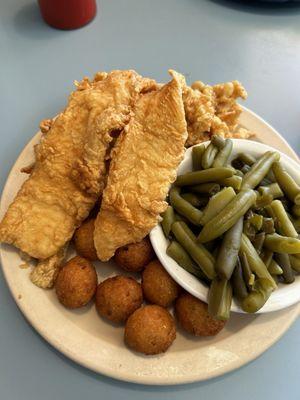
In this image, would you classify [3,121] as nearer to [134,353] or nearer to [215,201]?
[215,201]

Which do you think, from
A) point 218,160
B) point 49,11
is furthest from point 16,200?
point 49,11

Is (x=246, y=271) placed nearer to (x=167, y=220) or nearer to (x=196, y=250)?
(x=196, y=250)

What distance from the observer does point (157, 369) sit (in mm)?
1295

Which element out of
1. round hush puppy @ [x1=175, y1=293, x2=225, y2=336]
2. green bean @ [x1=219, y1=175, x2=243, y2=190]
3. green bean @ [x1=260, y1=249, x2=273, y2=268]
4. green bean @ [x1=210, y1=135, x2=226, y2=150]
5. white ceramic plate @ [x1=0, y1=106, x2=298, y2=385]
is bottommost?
white ceramic plate @ [x1=0, y1=106, x2=298, y2=385]

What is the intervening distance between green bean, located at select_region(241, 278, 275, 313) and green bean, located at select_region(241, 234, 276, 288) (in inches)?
0.9

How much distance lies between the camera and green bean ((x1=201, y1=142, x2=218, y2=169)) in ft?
5.08

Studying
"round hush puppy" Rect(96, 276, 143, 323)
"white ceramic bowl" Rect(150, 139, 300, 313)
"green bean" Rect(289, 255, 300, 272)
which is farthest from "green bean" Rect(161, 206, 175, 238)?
"green bean" Rect(289, 255, 300, 272)

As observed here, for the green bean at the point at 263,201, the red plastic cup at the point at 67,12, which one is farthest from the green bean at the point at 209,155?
the red plastic cup at the point at 67,12

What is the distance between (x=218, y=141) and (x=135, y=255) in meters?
0.55

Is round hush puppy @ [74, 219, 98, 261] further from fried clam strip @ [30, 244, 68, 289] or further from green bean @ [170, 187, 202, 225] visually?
green bean @ [170, 187, 202, 225]

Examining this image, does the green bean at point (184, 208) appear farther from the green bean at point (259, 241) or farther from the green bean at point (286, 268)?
the green bean at point (286, 268)

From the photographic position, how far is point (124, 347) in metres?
1.35

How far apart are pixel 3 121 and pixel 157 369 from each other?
1462 millimetres

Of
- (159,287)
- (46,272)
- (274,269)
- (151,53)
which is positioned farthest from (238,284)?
(151,53)
